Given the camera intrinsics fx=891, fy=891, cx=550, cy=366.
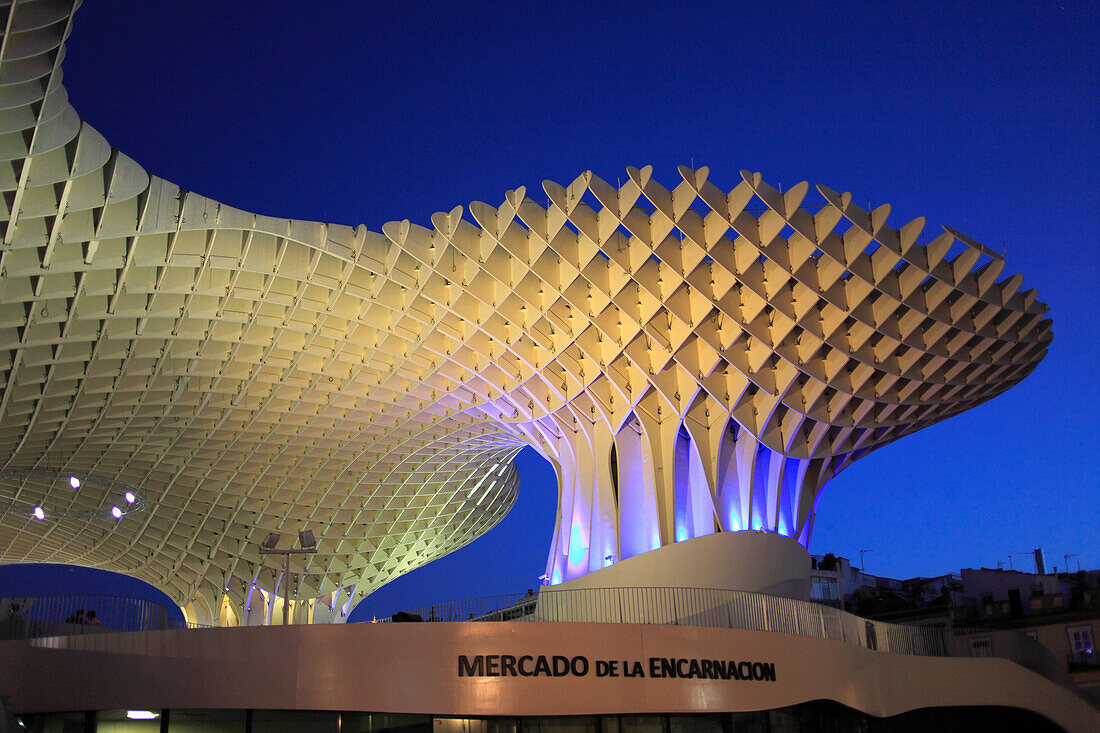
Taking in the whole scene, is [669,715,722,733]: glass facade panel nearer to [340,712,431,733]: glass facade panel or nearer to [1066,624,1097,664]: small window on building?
[340,712,431,733]: glass facade panel

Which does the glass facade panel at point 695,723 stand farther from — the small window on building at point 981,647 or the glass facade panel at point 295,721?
the small window on building at point 981,647

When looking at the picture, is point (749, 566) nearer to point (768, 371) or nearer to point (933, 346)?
point (768, 371)

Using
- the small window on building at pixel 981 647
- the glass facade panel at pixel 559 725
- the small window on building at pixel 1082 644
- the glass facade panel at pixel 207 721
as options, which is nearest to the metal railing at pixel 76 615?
the glass facade panel at pixel 207 721

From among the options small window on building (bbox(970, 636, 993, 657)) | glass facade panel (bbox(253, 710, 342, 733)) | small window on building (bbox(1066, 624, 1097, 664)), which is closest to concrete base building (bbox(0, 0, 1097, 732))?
glass facade panel (bbox(253, 710, 342, 733))

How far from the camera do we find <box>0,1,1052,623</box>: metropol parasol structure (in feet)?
107

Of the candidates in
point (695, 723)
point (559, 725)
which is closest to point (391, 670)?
point (559, 725)

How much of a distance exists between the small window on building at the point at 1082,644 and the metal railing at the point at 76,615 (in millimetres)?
40350

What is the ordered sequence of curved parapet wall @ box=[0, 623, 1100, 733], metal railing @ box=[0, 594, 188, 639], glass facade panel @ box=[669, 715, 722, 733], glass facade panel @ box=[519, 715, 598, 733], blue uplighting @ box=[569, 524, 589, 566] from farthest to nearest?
blue uplighting @ box=[569, 524, 589, 566] → metal railing @ box=[0, 594, 188, 639] → glass facade panel @ box=[669, 715, 722, 733] → glass facade panel @ box=[519, 715, 598, 733] → curved parapet wall @ box=[0, 623, 1100, 733]

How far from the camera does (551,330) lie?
4016cm

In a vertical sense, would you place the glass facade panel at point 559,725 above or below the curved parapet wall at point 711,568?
below

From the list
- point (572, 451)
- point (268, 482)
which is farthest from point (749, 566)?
point (268, 482)

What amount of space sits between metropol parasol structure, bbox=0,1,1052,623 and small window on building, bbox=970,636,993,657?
8.48 metres

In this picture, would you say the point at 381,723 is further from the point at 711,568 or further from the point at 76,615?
the point at 711,568

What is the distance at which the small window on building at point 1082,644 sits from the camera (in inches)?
1673
